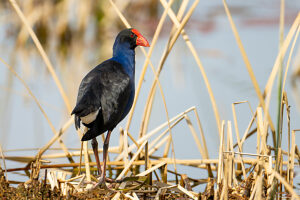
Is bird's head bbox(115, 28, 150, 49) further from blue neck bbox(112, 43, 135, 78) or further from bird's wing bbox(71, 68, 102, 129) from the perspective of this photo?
bird's wing bbox(71, 68, 102, 129)

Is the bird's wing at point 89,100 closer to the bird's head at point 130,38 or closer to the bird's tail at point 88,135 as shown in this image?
the bird's tail at point 88,135

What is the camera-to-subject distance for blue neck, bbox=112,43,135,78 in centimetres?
310

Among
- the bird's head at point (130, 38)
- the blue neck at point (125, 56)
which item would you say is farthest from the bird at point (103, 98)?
the bird's head at point (130, 38)

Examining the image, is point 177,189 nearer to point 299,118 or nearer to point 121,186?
point 121,186

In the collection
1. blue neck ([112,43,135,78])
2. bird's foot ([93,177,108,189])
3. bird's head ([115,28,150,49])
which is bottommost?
bird's foot ([93,177,108,189])

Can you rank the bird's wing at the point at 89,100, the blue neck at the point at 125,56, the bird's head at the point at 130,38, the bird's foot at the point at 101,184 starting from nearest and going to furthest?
the bird's wing at the point at 89,100
the bird's foot at the point at 101,184
the blue neck at the point at 125,56
the bird's head at the point at 130,38

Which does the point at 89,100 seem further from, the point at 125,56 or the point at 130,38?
the point at 130,38

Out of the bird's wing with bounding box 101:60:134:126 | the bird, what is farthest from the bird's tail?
the bird's wing with bounding box 101:60:134:126

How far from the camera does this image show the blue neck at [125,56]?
3104 mm

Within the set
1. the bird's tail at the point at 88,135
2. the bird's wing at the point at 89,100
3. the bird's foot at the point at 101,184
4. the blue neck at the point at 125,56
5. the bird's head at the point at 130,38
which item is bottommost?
the bird's foot at the point at 101,184

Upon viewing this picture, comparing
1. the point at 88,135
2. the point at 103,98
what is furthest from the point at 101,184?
the point at 103,98

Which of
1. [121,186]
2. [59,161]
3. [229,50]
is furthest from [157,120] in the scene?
[229,50]

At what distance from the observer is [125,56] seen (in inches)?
125

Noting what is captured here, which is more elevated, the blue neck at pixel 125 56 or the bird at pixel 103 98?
the blue neck at pixel 125 56
